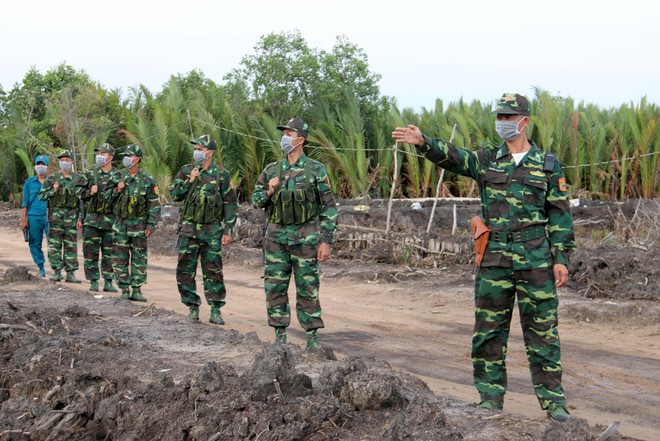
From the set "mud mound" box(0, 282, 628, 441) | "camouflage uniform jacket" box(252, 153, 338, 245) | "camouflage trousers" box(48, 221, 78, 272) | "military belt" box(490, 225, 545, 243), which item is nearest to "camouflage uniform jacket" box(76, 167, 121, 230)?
"camouflage trousers" box(48, 221, 78, 272)

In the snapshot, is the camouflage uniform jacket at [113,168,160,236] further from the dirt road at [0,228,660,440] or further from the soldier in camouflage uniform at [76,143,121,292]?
the dirt road at [0,228,660,440]

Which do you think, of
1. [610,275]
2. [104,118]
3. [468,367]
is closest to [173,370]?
[468,367]

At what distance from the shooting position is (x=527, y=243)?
217 inches

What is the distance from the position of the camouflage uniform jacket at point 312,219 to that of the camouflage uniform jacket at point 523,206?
2463mm

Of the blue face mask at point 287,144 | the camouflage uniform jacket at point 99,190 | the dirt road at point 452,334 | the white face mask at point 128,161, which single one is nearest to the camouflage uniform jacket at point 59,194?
the camouflage uniform jacket at point 99,190

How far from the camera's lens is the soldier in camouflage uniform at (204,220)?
31.1ft

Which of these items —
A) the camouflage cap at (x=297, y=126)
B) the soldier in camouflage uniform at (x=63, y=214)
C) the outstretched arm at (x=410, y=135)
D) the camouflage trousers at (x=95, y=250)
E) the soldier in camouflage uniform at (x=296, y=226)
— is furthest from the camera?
the soldier in camouflage uniform at (x=63, y=214)

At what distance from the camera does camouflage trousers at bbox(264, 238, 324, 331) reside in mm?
7945

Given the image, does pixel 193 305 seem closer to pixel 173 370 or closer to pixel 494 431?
pixel 173 370

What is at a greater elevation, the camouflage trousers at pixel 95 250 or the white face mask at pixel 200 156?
the white face mask at pixel 200 156

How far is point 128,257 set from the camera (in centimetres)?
1164

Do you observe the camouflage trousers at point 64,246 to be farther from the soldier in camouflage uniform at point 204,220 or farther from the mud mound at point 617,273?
the mud mound at point 617,273

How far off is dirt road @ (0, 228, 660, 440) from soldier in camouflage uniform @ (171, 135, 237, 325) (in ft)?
2.08

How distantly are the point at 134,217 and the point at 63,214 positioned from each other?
7.75ft
